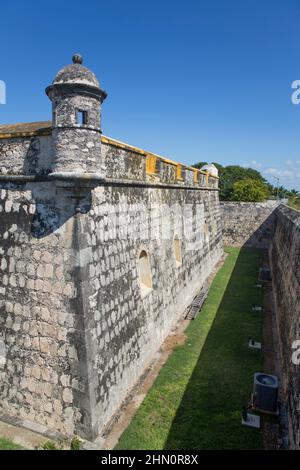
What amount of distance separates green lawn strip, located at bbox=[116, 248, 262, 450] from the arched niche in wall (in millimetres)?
1868

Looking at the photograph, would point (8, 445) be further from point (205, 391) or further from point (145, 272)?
point (145, 272)

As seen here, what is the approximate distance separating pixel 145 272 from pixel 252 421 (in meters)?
3.75

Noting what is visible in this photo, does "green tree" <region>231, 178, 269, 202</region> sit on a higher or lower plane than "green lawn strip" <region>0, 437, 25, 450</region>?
higher

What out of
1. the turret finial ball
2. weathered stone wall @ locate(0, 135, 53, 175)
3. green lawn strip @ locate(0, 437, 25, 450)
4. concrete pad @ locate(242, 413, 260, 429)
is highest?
the turret finial ball

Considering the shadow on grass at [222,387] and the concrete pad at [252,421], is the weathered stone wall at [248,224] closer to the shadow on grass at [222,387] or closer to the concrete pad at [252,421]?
the shadow on grass at [222,387]

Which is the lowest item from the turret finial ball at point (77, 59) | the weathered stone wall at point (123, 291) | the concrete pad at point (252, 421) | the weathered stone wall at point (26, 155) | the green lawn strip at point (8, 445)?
the concrete pad at point (252, 421)

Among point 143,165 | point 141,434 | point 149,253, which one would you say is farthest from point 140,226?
point 141,434

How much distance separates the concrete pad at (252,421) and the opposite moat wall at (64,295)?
2.30 meters

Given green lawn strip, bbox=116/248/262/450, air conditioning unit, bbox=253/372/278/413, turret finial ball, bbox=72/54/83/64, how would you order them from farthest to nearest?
air conditioning unit, bbox=253/372/278/413 < green lawn strip, bbox=116/248/262/450 < turret finial ball, bbox=72/54/83/64

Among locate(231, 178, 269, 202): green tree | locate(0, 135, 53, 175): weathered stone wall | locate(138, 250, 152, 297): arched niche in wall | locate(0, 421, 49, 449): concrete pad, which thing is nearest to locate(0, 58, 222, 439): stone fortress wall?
locate(0, 135, 53, 175): weathered stone wall

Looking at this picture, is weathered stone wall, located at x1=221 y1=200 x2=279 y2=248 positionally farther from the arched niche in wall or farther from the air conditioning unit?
the air conditioning unit

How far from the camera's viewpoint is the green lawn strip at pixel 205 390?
567cm

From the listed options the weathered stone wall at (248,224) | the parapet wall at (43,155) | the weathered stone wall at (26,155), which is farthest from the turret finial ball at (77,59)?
the weathered stone wall at (248,224)

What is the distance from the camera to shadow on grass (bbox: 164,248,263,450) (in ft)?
18.6
